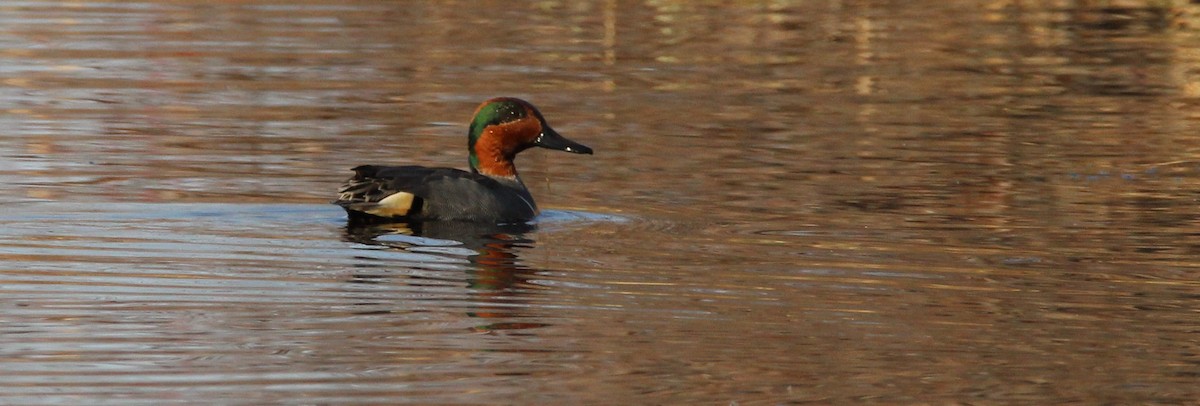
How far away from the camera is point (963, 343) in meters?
6.71

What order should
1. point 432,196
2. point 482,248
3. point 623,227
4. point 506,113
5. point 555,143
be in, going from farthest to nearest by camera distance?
point 555,143
point 506,113
point 432,196
point 623,227
point 482,248

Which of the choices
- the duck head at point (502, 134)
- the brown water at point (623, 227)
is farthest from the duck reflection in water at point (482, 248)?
the duck head at point (502, 134)

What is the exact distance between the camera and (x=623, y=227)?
31.1ft

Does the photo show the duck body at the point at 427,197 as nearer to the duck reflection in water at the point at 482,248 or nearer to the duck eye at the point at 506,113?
the duck reflection in water at the point at 482,248

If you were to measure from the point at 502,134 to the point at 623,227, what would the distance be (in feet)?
4.32

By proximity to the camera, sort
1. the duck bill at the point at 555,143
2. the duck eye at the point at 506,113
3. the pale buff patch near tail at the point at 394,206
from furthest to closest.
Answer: the duck bill at the point at 555,143 < the duck eye at the point at 506,113 < the pale buff patch near tail at the point at 394,206

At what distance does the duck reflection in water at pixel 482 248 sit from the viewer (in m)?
7.20

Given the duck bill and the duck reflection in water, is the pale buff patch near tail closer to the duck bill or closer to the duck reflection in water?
the duck reflection in water

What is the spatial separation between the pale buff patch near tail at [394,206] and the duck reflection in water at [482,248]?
6 centimetres

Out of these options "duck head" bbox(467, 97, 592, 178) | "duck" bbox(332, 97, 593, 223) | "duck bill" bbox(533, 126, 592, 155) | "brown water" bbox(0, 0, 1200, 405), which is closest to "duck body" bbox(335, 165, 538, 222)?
"duck" bbox(332, 97, 593, 223)

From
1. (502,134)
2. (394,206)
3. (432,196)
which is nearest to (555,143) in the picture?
(502,134)

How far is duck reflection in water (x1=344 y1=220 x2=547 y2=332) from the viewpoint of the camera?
23.6ft

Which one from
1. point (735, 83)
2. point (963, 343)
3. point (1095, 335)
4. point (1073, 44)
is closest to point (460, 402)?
point (963, 343)

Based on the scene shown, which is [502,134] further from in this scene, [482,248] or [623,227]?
[482,248]
